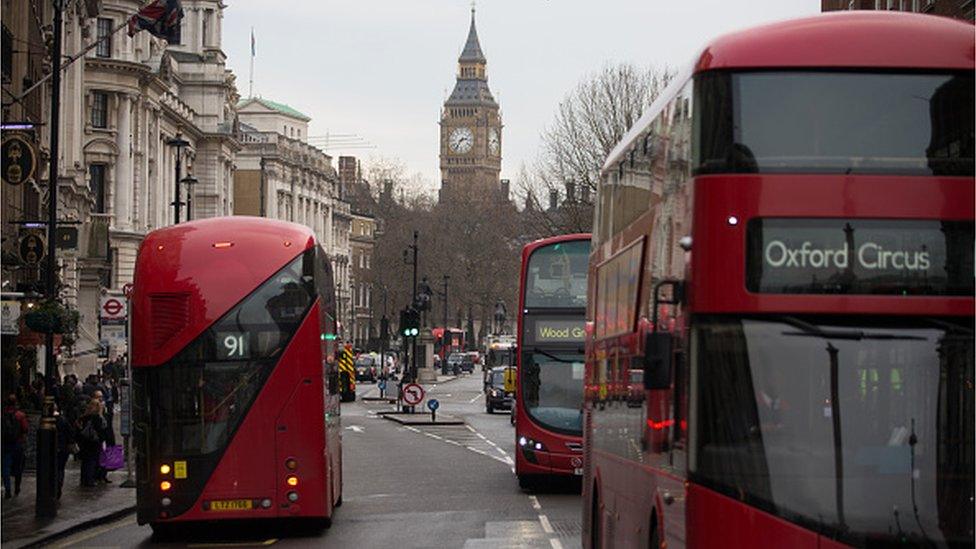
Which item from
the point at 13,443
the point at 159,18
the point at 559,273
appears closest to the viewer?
the point at 13,443

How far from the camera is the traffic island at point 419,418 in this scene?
62.1 meters

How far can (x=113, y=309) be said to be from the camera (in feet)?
139

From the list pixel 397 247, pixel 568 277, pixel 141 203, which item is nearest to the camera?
pixel 568 277

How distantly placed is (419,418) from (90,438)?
34491 mm

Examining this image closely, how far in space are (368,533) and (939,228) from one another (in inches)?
523

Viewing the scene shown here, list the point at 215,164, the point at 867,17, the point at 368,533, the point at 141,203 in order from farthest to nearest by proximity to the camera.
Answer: the point at 215,164
the point at 141,203
the point at 368,533
the point at 867,17

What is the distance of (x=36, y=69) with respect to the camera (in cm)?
4931

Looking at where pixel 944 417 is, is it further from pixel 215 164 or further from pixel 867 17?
pixel 215 164

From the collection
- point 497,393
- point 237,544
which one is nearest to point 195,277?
point 237,544

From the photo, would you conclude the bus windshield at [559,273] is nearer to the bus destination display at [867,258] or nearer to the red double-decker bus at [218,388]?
the red double-decker bus at [218,388]

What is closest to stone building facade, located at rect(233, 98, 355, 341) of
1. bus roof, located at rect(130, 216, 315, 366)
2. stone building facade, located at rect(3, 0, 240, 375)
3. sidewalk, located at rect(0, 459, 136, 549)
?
stone building facade, located at rect(3, 0, 240, 375)

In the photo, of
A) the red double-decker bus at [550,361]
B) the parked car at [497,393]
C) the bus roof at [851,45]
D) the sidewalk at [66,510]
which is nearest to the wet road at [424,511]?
the sidewalk at [66,510]

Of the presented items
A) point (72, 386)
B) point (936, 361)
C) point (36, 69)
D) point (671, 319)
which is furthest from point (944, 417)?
point (36, 69)

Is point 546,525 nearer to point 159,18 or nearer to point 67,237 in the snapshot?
point 159,18
